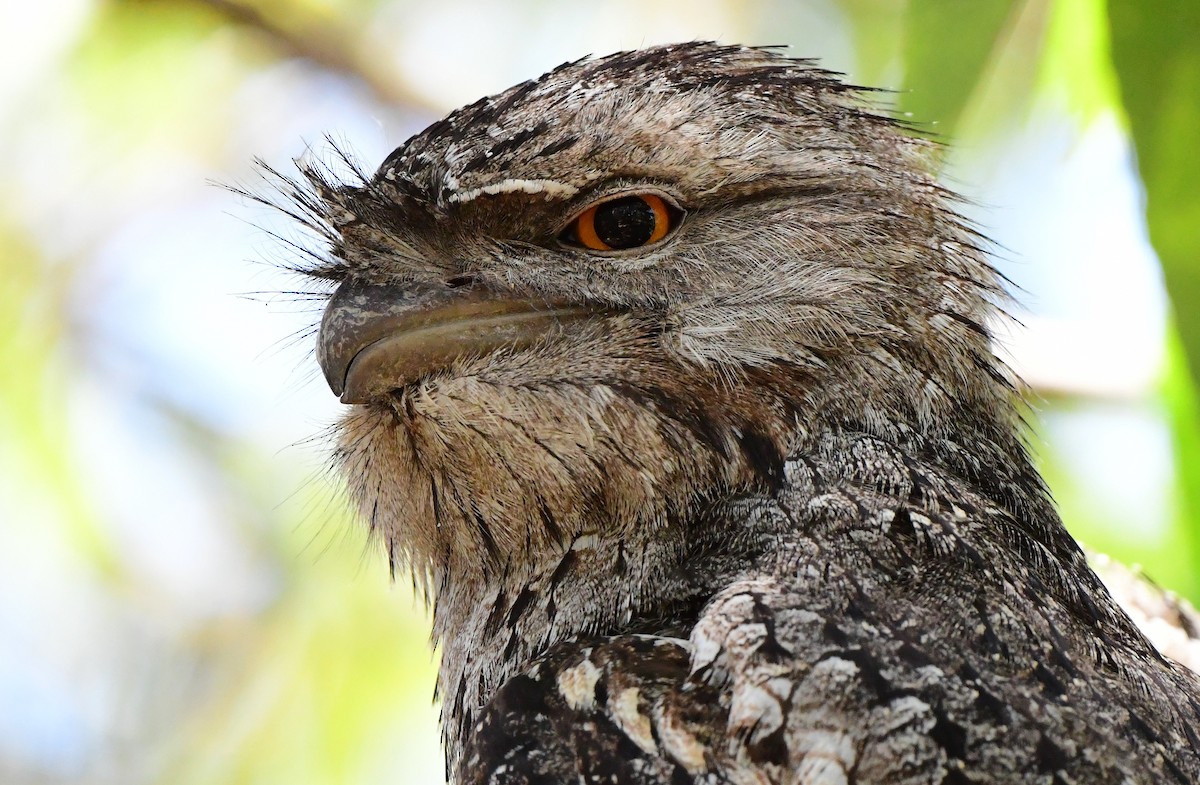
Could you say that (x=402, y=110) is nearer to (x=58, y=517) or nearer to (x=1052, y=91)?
(x=58, y=517)

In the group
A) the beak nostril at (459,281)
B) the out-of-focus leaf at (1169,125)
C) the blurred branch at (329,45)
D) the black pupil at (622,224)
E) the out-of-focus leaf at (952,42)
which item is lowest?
the out-of-focus leaf at (1169,125)

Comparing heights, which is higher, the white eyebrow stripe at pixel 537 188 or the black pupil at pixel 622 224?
the white eyebrow stripe at pixel 537 188

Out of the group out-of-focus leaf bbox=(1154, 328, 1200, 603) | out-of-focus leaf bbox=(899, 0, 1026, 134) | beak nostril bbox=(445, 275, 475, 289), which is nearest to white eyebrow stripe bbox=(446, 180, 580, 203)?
beak nostril bbox=(445, 275, 475, 289)

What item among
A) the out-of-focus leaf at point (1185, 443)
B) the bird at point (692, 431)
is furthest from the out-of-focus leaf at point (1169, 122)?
the bird at point (692, 431)

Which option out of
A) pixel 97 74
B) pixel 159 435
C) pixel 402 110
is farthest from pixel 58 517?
pixel 402 110

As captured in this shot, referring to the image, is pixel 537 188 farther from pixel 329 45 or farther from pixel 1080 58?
pixel 329 45

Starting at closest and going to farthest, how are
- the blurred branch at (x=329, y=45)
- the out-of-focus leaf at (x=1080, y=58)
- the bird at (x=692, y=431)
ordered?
the bird at (x=692, y=431), the out-of-focus leaf at (x=1080, y=58), the blurred branch at (x=329, y=45)

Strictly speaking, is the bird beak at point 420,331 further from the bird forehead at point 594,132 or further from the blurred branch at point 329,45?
the blurred branch at point 329,45
